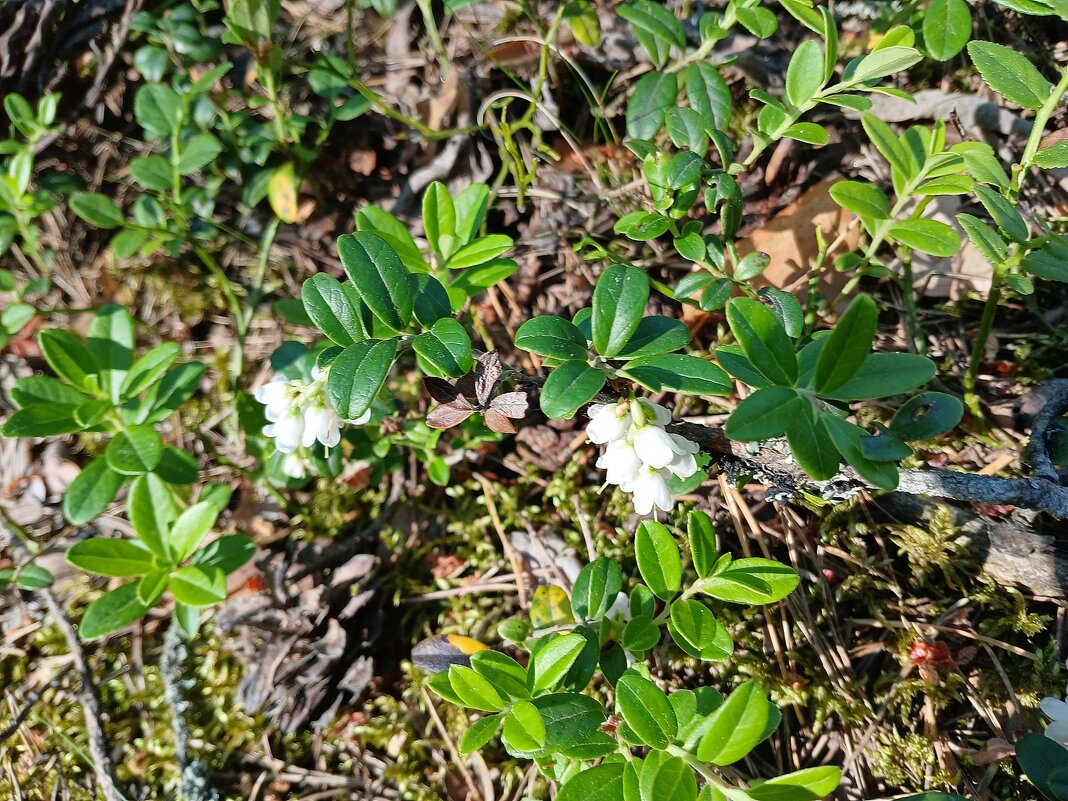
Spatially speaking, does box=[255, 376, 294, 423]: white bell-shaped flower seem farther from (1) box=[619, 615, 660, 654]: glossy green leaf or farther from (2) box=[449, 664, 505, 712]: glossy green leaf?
(1) box=[619, 615, 660, 654]: glossy green leaf

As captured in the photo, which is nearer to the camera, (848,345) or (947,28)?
(848,345)

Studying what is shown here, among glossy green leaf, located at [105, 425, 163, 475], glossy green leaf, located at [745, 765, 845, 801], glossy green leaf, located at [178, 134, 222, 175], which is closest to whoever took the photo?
glossy green leaf, located at [745, 765, 845, 801]

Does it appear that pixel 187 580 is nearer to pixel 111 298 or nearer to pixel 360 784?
pixel 360 784

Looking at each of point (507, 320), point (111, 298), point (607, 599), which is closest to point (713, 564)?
point (607, 599)

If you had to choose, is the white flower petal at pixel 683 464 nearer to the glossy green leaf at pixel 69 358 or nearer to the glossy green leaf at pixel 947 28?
the glossy green leaf at pixel 947 28

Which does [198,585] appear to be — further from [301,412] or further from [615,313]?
[615,313]

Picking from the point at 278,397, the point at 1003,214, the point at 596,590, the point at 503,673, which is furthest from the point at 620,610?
the point at 1003,214

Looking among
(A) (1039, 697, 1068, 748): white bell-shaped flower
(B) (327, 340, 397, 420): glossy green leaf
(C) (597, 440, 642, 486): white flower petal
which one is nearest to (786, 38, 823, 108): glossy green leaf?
(C) (597, 440, 642, 486): white flower petal
